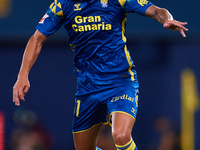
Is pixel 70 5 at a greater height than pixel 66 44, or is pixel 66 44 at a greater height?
pixel 70 5

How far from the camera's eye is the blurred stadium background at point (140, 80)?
8289 millimetres

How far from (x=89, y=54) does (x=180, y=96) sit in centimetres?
398

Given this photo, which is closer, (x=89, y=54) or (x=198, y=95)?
(x=89, y=54)

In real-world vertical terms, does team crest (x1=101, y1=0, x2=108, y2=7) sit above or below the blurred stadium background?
above

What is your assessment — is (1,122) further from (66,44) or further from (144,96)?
(144,96)

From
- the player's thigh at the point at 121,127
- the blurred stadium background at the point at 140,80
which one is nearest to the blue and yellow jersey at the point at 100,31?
the player's thigh at the point at 121,127

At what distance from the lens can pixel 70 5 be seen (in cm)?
488

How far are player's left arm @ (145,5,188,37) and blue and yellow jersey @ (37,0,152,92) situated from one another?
0.12 metres

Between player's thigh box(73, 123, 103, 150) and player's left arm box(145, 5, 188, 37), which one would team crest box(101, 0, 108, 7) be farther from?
player's thigh box(73, 123, 103, 150)

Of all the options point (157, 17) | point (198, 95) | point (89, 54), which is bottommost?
point (198, 95)

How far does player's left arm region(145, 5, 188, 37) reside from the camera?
14.0 feet

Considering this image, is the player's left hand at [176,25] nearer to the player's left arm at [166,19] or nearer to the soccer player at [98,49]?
the player's left arm at [166,19]

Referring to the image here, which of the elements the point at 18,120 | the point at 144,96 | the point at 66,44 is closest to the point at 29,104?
the point at 18,120

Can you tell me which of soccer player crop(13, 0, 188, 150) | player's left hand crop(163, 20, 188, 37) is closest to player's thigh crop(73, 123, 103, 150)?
soccer player crop(13, 0, 188, 150)
